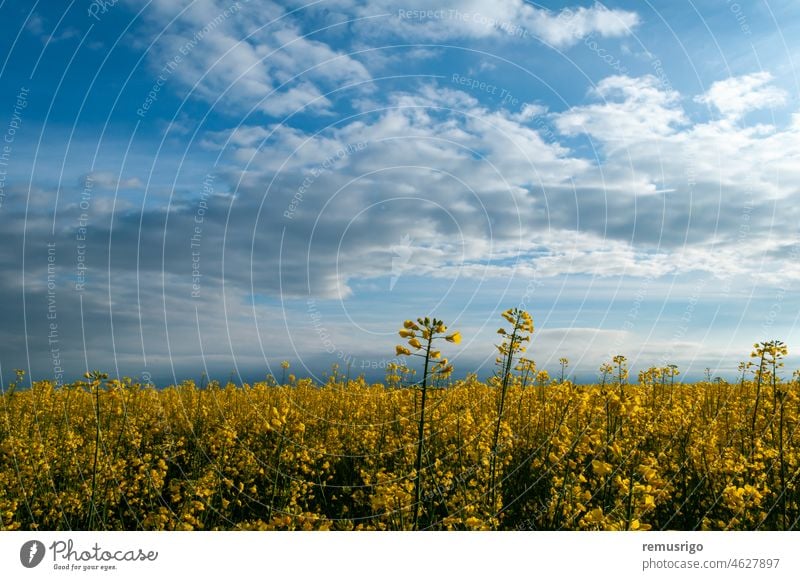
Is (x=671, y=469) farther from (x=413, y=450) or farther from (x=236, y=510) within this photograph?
(x=236, y=510)

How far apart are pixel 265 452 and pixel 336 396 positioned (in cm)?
313

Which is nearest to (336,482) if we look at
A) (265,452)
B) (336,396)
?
(265,452)

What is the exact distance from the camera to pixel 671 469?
5.89 m

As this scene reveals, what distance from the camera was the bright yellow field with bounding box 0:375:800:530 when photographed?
13.7 ft
